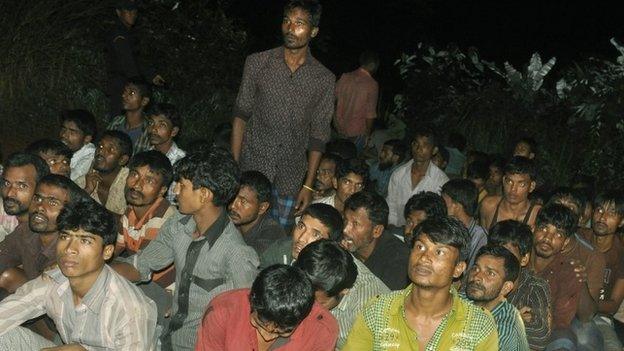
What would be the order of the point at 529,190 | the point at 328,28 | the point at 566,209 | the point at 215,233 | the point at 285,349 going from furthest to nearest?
the point at 328,28 → the point at 529,190 → the point at 566,209 → the point at 215,233 → the point at 285,349

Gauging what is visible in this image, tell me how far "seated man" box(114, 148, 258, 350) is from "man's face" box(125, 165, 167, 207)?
0.84 meters

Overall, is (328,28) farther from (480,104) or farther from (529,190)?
(529,190)

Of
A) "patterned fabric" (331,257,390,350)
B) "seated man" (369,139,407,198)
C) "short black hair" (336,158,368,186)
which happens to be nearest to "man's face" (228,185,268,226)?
"short black hair" (336,158,368,186)

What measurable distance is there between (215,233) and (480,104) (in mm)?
9693

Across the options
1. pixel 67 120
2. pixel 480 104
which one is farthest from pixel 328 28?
pixel 67 120

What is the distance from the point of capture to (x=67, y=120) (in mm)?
8578

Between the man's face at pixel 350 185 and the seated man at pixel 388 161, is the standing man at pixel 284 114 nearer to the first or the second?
the man's face at pixel 350 185

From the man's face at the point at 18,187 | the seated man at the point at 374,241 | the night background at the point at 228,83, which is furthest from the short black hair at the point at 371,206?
the night background at the point at 228,83

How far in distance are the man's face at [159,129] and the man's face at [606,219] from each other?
332cm

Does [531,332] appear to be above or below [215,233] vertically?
below

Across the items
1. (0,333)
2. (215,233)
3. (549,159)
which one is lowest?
(549,159)

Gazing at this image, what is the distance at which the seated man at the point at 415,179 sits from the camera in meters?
8.92

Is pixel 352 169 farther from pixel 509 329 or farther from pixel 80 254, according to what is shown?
pixel 80 254

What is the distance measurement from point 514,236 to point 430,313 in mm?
1529
